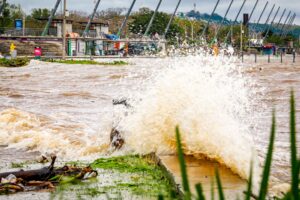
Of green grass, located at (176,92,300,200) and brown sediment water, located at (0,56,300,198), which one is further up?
green grass, located at (176,92,300,200)

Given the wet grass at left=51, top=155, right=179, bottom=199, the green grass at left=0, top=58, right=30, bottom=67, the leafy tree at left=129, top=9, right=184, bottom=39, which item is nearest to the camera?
the wet grass at left=51, top=155, right=179, bottom=199

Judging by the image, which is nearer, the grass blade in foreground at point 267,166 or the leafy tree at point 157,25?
the grass blade in foreground at point 267,166

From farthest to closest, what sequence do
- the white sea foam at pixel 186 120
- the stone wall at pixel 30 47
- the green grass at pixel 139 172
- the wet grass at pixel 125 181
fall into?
the stone wall at pixel 30 47 → the white sea foam at pixel 186 120 → the green grass at pixel 139 172 → the wet grass at pixel 125 181

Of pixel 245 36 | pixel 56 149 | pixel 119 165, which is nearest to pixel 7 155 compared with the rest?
pixel 56 149

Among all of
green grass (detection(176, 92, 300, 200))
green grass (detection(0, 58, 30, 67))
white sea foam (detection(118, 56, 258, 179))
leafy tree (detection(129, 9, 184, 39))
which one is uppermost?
green grass (detection(176, 92, 300, 200))

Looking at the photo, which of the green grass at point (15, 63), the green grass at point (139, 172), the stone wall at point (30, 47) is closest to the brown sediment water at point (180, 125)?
the green grass at point (139, 172)

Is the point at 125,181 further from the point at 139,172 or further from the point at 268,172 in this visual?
the point at 268,172

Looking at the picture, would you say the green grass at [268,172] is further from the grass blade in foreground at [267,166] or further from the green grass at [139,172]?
the green grass at [139,172]

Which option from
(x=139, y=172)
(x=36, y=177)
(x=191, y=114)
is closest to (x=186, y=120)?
(x=191, y=114)

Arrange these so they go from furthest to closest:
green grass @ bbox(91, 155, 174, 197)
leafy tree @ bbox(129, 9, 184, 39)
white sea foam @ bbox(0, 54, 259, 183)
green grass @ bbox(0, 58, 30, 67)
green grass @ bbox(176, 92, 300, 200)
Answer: leafy tree @ bbox(129, 9, 184, 39), green grass @ bbox(0, 58, 30, 67), white sea foam @ bbox(0, 54, 259, 183), green grass @ bbox(91, 155, 174, 197), green grass @ bbox(176, 92, 300, 200)

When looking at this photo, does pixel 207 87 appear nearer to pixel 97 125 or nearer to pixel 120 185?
pixel 120 185

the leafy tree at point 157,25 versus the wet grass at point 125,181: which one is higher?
the wet grass at point 125,181

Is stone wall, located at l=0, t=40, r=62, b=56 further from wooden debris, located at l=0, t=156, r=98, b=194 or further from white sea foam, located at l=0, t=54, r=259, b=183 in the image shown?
wooden debris, located at l=0, t=156, r=98, b=194

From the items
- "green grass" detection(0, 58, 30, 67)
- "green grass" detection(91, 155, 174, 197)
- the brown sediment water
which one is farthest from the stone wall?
"green grass" detection(91, 155, 174, 197)
